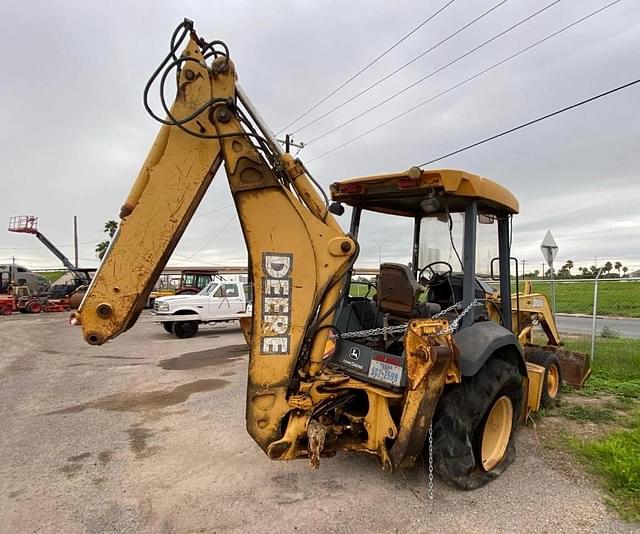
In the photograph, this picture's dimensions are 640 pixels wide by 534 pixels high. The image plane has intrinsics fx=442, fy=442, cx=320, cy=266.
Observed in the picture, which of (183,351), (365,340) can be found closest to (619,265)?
(183,351)

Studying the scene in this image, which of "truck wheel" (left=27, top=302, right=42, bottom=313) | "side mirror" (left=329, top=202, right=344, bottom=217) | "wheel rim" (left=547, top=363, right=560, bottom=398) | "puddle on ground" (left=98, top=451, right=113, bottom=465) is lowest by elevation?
"truck wheel" (left=27, top=302, right=42, bottom=313)

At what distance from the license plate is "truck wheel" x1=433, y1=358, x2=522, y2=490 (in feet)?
1.38

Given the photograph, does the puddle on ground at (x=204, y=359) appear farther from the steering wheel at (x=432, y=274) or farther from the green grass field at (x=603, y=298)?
the green grass field at (x=603, y=298)

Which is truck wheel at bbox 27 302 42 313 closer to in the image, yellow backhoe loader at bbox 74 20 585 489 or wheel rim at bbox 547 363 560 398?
yellow backhoe loader at bbox 74 20 585 489

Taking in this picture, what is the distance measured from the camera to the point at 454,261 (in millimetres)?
4430

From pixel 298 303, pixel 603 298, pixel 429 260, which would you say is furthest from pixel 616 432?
pixel 603 298

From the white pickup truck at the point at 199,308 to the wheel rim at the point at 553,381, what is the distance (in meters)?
9.39

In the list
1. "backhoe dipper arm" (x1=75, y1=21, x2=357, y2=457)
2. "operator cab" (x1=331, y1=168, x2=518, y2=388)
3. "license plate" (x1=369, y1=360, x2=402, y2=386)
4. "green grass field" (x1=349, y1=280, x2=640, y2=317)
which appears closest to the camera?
"backhoe dipper arm" (x1=75, y1=21, x2=357, y2=457)

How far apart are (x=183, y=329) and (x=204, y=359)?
461 cm

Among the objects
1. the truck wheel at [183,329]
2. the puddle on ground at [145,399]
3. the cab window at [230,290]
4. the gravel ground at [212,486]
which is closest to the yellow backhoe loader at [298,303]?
the gravel ground at [212,486]

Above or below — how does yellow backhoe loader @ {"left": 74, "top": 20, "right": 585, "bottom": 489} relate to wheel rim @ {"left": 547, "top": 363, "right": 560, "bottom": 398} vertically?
above

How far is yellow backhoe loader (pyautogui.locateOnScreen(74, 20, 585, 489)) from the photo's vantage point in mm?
2809

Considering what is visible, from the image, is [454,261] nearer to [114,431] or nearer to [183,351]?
[114,431]

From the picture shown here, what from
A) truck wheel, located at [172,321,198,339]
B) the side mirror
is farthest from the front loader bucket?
truck wheel, located at [172,321,198,339]
